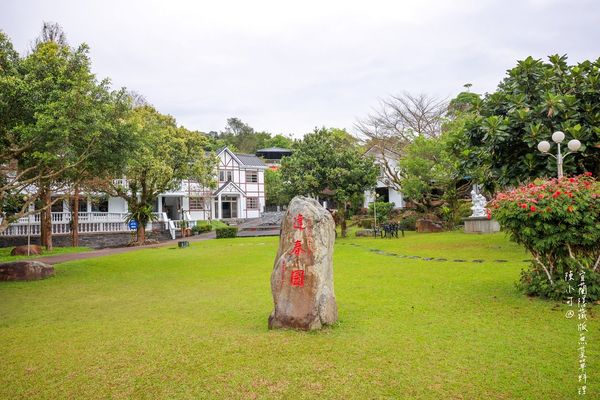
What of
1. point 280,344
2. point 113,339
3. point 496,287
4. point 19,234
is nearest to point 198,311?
point 113,339

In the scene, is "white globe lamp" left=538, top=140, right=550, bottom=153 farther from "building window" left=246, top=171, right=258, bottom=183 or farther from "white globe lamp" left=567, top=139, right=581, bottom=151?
"building window" left=246, top=171, right=258, bottom=183

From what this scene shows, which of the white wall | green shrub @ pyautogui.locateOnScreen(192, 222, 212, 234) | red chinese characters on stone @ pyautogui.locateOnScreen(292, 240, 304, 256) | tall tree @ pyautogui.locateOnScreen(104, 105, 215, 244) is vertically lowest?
green shrub @ pyautogui.locateOnScreen(192, 222, 212, 234)

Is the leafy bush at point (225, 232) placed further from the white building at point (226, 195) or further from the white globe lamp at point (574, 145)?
the white globe lamp at point (574, 145)

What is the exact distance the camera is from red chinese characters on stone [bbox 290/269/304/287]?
6.15m

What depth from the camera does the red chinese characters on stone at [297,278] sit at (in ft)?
20.2

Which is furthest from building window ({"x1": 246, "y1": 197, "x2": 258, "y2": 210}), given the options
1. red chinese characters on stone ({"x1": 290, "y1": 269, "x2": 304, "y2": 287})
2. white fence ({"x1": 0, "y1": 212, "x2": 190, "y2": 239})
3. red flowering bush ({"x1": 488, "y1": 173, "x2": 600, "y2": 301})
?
red chinese characters on stone ({"x1": 290, "y1": 269, "x2": 304, "y2": 287})

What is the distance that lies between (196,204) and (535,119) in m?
35.4

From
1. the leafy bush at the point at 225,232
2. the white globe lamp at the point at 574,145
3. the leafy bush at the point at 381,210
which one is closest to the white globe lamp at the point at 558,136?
the white globe lamp at the point at 574,145

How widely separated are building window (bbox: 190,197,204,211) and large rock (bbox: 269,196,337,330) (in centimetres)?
3644

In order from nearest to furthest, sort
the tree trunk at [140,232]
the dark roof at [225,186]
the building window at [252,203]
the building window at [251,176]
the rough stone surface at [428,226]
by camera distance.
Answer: the tree trunk at [140,232] < the rough stone surface at [428,226] < the dark roof at [225,186] < the building window at [252,203] < the building window at [251,176]

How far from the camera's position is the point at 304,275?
6152 mm

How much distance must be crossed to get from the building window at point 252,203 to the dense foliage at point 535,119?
35901mm

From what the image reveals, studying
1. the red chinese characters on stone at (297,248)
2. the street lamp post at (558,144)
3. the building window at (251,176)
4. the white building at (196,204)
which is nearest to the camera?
the red chinese characters on stone at (297,248)

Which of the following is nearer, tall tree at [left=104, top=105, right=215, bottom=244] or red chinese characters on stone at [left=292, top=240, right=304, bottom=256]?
red chinese characters on stone at [left=292, top=240, right=304, bottom=256]
